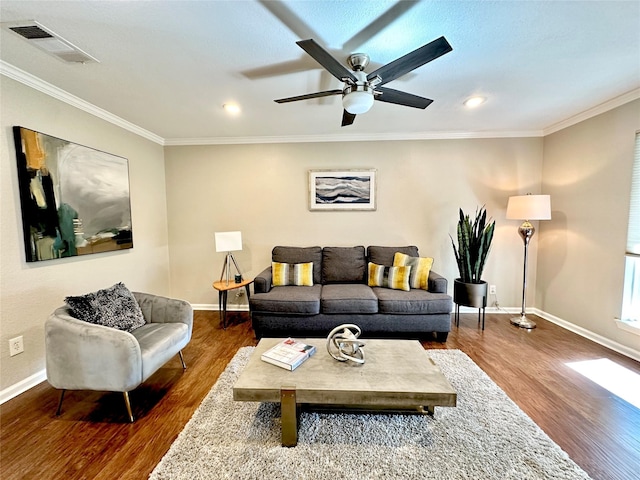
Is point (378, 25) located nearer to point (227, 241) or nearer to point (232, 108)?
point (232, 108)

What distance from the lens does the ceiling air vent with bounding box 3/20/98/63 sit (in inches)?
62.6

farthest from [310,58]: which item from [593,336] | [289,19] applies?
[593,336]

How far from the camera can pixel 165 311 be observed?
243 centimetres

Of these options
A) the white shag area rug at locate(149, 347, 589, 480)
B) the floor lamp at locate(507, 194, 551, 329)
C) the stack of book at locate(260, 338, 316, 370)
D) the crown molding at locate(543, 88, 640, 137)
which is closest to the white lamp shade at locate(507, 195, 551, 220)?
the floor lamp at locate(507, 194, 551, 329)

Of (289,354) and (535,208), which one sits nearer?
(289,354)

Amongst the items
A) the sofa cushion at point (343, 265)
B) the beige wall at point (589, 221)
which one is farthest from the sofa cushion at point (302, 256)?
the beige wall at point (589, 221)

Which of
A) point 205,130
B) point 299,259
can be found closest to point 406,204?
point 299,259

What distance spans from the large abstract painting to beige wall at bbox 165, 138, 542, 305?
3.14ft

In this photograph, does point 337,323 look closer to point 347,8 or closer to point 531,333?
point 531,333

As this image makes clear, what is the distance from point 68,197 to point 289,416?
270cm

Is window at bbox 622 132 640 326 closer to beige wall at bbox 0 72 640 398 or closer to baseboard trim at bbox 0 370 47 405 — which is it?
beige wall at bbox 0 72 640 398

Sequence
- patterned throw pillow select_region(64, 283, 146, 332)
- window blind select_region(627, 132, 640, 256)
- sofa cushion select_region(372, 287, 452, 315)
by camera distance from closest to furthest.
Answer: patterned throw pillow select_region(64, 283, 146, 332), window blind select_region(627, 132, 640, 256), sofa cushion select_region(372, 287, 452, 315)

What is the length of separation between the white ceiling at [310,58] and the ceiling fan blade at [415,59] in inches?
8.7

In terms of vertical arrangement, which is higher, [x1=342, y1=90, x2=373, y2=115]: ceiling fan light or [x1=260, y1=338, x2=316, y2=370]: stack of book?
[x1=342, y1=90, x2=373, y2=115]: ceiling fan light
